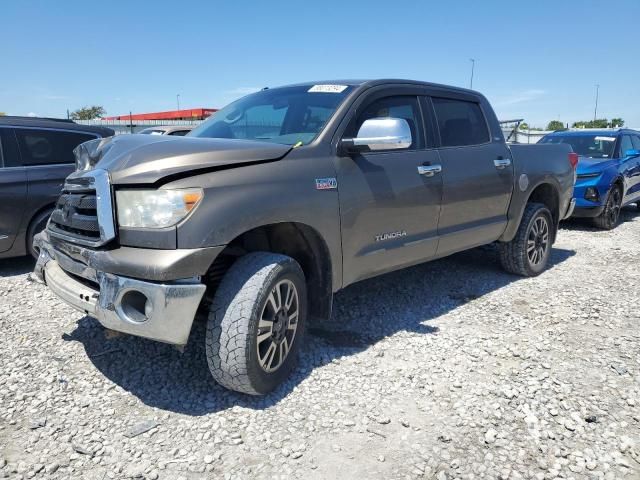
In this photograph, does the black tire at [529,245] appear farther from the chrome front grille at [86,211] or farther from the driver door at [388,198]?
the chrome front grille at [86,211]

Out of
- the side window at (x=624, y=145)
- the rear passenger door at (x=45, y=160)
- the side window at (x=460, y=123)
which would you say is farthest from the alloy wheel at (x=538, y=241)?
the rear passenger door at (x=45, y=160)

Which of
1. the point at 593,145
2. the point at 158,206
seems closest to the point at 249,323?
the point at 158,206

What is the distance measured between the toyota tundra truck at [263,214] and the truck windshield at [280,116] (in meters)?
0.02

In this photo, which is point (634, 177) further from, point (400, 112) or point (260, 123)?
point (260, 123)

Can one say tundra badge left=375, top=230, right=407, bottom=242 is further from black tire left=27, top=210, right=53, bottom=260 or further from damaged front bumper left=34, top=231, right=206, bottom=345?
black tire left=27, top=210, right=53, bottom=260

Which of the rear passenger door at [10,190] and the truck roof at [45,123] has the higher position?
the truck roof at [45,123]

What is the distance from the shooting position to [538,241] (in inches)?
216

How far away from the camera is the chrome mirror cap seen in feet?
10.1

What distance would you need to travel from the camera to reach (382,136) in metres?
3.13

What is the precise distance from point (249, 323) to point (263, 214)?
0.59 meters

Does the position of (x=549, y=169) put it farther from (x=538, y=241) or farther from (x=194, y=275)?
(x=194, y=275)

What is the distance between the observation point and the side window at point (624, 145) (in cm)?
898

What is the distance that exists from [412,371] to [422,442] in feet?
2.44

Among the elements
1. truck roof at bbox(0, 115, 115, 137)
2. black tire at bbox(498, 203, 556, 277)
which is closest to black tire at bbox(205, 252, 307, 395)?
Result: black tire at bbox(498, 203, 556, 277)
